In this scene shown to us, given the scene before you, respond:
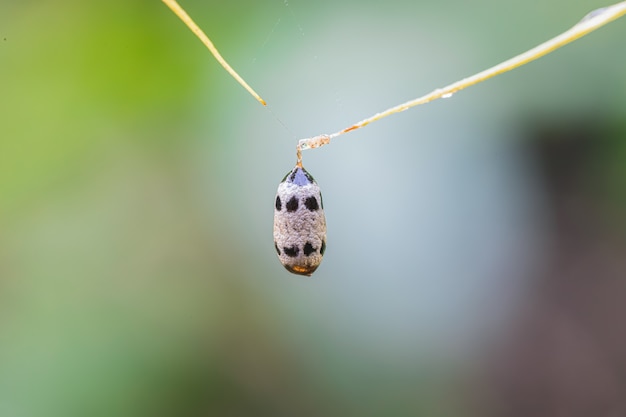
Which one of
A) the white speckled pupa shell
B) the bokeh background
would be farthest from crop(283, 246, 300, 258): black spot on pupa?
the bokeh background

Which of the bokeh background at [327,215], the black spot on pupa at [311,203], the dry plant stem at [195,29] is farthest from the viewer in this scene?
the bokeh background at [327,215]

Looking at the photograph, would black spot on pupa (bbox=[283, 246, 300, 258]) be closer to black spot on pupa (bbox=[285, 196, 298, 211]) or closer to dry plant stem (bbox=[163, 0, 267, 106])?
black spot on pupa (bbox=[285, 196, 298, 211])

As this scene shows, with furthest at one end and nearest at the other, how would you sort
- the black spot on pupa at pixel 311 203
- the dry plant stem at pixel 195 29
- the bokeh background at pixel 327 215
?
1. the bokeh background at pixel 327 215
2. the black spot on pupa at pixel 311 203
3. the dry plant stem at pixel 195 29

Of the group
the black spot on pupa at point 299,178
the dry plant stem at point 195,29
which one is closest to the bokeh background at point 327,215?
the black spot on pupa at point 299,178

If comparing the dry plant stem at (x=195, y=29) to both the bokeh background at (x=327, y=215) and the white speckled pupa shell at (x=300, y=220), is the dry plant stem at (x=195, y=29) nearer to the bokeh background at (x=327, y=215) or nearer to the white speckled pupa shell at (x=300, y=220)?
the white speckled pupa shell at (x=300, y=220)

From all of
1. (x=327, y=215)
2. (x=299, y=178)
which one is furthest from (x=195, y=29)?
(x=327, y=215)
